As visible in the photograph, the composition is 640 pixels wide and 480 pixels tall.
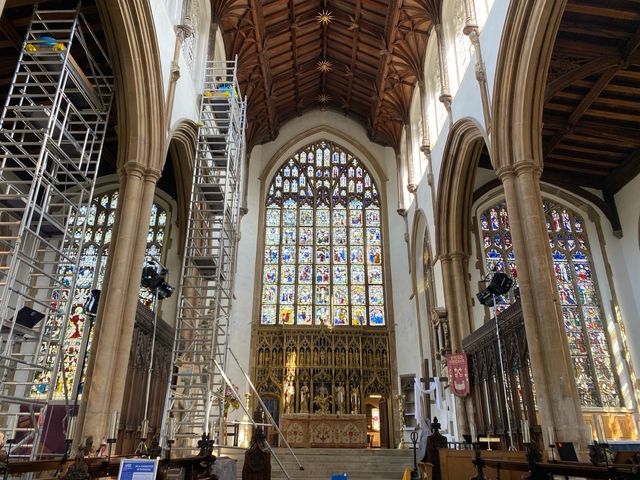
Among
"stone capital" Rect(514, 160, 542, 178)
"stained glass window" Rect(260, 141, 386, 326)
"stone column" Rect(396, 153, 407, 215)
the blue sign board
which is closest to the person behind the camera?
the blue sign board

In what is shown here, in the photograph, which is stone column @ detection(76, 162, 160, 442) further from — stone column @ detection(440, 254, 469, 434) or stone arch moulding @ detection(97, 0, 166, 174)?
stone column @ detection(440, 254, 469, 434)

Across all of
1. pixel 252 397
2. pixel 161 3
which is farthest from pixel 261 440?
pixel 252 397

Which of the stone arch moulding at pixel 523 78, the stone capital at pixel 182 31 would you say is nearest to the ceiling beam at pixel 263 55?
the stone capital at pixel 182 31

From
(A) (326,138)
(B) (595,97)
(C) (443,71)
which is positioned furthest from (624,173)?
(A) (326,138)

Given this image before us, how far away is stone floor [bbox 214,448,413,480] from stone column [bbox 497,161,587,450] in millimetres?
4171

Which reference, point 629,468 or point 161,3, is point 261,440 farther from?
point 161,3

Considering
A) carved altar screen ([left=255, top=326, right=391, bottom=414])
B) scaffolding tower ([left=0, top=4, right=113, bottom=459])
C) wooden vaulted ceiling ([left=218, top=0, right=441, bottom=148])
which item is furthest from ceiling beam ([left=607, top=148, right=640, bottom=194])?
scaffolding tower ([left=0, top=4, right=113, bottom=459])

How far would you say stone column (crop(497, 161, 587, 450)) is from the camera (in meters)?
5.98

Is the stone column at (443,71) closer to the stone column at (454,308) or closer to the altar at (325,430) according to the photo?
the stone column at (454,308)

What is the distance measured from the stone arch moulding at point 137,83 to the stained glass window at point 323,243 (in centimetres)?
825

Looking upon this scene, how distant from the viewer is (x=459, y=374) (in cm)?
978

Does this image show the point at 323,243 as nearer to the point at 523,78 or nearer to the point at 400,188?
the point at 400,188

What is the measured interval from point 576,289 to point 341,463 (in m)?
6.85

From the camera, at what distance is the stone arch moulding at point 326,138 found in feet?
54.0
